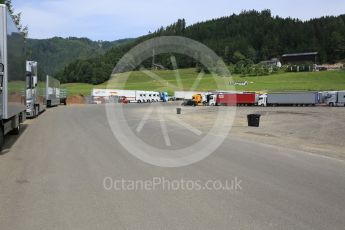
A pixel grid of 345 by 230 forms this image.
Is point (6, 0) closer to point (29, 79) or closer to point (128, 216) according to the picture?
point (29, 79)

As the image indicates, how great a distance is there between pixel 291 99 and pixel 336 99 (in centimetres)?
785

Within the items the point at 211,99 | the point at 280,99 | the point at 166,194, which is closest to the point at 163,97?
the point at 211,99


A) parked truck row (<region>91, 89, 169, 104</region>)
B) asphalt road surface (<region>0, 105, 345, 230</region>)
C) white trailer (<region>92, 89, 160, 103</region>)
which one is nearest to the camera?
asphalt road surface (<region>0, 105, 345, 230</region>)

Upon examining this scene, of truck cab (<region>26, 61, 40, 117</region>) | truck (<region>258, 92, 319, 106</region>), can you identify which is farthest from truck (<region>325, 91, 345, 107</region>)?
truck cab (<region>26, 61, 40, 117</region>)

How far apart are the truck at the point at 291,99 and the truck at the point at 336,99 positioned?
210 cm

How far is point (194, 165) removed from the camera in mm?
13641

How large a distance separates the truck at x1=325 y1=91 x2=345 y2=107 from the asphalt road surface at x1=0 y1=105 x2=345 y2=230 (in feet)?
240

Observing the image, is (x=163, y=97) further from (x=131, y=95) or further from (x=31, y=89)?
(x=31, y=89)

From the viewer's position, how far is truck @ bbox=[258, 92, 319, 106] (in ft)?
285

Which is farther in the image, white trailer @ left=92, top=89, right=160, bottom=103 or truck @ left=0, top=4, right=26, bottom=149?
white trailer @ left=92, top=89, right=160, bottom=103

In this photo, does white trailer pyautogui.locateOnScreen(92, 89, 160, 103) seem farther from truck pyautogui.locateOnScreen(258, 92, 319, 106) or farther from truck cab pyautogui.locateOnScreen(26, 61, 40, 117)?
truck cab pyautogui.locateOnScreen(26, 61, 40, 117)

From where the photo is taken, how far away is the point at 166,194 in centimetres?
948

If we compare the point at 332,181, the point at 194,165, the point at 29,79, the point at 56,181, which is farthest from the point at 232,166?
the point at 29,79

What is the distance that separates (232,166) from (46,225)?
24.1ft
